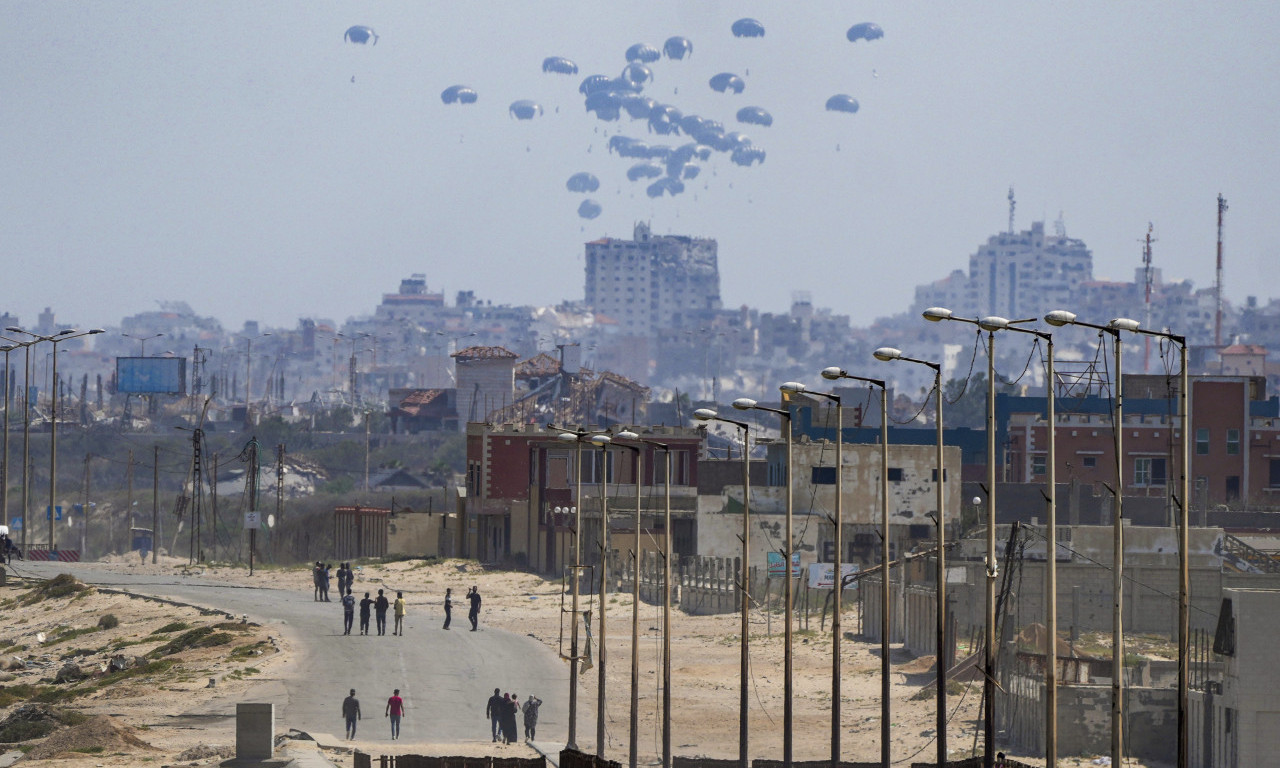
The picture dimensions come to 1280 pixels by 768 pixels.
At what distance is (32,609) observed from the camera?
7400 centimetres

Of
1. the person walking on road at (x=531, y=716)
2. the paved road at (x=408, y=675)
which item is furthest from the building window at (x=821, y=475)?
the person walking on road at (x=531, y=716)

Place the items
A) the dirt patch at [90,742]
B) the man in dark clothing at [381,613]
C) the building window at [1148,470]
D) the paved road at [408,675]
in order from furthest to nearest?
the building window at [1148,470]
the man in dark clothing at [381,613]
the paved road at [408,675]
the dirt patch at [90,742]

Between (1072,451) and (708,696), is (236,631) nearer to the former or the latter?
(708,696)

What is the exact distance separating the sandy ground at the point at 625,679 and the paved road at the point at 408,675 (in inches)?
35.7

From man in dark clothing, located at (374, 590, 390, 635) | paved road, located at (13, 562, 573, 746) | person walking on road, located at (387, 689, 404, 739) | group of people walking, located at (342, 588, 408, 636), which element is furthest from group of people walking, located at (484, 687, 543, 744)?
man in dark clothing, located at (374, 590, 390, 635)

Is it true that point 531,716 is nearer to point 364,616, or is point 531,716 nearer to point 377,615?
point 377,615

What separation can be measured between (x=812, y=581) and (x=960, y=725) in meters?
18.0

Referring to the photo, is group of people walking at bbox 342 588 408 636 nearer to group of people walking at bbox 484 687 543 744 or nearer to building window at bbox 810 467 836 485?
group of people walking at bbox 484 687 543 744

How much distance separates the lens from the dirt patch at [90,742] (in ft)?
137

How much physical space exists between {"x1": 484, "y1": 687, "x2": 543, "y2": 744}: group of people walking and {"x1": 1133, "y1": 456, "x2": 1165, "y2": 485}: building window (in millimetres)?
61175

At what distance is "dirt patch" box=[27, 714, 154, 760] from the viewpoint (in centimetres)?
4188

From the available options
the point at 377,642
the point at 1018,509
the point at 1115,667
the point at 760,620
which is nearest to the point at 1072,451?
the point at 1018,509

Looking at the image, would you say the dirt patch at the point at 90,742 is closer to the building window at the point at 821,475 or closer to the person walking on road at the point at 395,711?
the person walking on road at the point at 395,711

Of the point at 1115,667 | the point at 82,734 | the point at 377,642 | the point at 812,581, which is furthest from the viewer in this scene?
the point at 812,581
